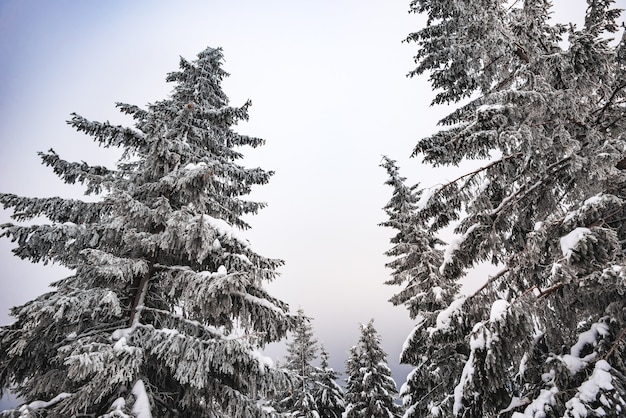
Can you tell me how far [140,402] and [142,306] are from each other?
203 cm

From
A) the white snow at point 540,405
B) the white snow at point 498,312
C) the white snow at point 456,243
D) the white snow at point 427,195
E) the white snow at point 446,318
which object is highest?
the white snow at point 427,195

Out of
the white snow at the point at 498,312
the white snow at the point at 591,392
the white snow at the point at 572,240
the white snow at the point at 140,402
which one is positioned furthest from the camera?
the white snow at the point at 140,402

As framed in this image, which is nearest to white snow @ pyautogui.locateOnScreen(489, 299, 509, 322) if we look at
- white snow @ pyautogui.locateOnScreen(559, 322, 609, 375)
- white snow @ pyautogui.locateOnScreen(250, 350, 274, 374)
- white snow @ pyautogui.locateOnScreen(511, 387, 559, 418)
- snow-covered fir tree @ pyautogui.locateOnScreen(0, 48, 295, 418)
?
white snow @ pyautogui.locateOnScreen(559, 322, 609, 375)

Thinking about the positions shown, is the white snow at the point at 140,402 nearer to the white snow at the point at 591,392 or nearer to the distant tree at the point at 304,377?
the white snow at the point at 591,392

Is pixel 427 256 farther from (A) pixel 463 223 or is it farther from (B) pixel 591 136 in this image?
(B) pixel 591 136

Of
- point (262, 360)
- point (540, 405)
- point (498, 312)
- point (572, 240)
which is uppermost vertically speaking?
point (572, 240)

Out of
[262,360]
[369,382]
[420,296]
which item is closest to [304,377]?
[369,382]

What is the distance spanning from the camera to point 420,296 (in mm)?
12453

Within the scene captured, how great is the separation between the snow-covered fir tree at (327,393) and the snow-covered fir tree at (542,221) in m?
20.9

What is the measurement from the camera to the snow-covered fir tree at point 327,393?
23.7 meters

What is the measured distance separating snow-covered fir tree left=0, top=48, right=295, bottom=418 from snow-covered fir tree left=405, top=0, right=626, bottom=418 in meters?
3.62

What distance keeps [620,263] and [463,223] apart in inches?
101

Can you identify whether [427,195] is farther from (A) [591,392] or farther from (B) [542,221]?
(A) [591,392]

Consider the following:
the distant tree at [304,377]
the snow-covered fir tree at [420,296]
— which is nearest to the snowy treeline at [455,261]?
the snow-covered fir tree at [420,296]
